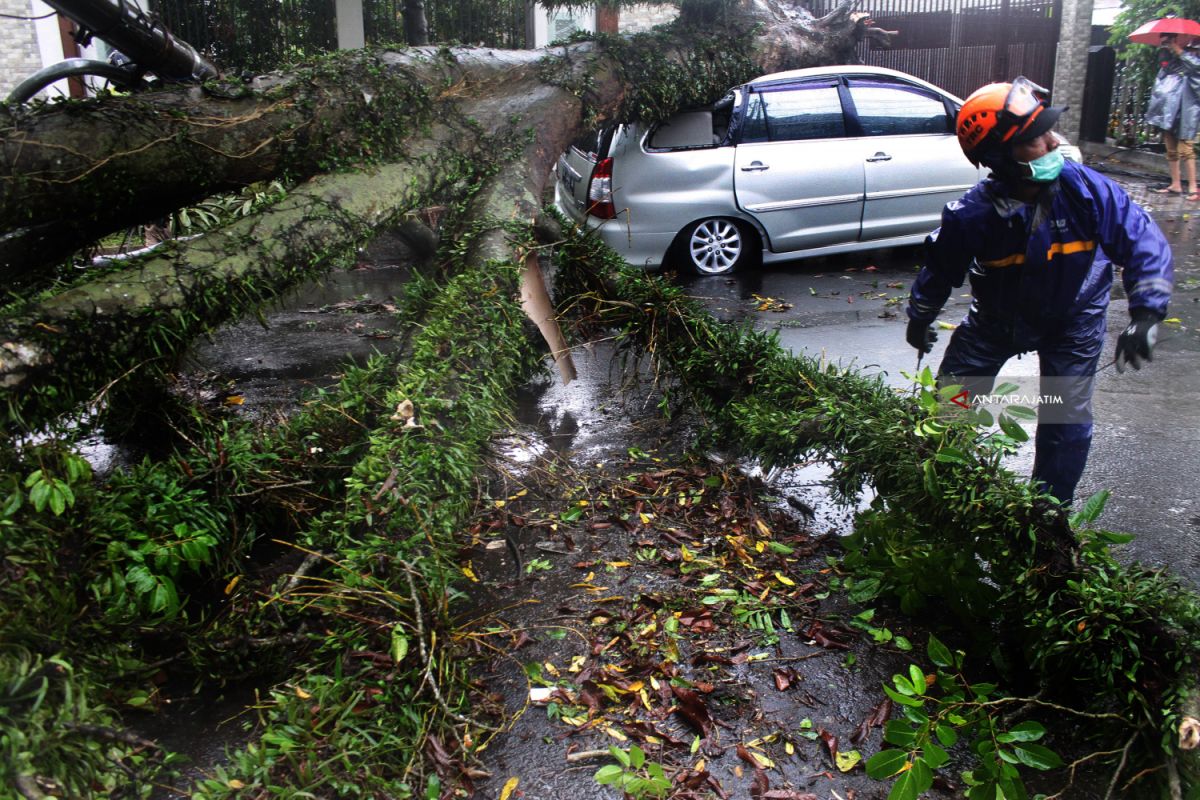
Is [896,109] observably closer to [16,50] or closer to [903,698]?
[903,698]

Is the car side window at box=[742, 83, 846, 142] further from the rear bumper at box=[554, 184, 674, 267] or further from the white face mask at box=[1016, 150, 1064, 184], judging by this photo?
the white face mask at box=[1016, 150, 1064, 184]

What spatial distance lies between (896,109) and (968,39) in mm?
9955

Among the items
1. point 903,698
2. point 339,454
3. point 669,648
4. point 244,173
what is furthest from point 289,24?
point 903,698

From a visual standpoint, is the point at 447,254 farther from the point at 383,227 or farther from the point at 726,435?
the point at 726,435

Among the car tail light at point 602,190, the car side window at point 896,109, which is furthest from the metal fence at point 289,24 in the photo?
the car side window at point 896,109

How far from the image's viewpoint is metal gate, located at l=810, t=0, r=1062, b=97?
656 inches

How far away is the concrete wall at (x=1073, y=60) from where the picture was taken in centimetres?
1585

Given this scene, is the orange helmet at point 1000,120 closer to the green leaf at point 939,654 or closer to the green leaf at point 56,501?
the green leaf at point 939,654

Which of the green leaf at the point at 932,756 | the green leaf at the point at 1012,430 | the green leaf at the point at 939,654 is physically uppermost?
the green leaf at the point at 1012,430

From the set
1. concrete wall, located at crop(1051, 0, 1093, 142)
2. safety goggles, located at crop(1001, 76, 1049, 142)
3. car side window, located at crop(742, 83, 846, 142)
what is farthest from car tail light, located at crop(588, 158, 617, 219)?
concrete wall, located at crop(1051, 0, 1093, 142)

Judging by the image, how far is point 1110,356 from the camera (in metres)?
6.62

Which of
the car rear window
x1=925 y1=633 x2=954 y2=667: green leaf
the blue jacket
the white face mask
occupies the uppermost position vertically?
the white face mask

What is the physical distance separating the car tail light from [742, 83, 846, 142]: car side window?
1286 millimetres

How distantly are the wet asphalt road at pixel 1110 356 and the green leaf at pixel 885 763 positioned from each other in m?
1.43
